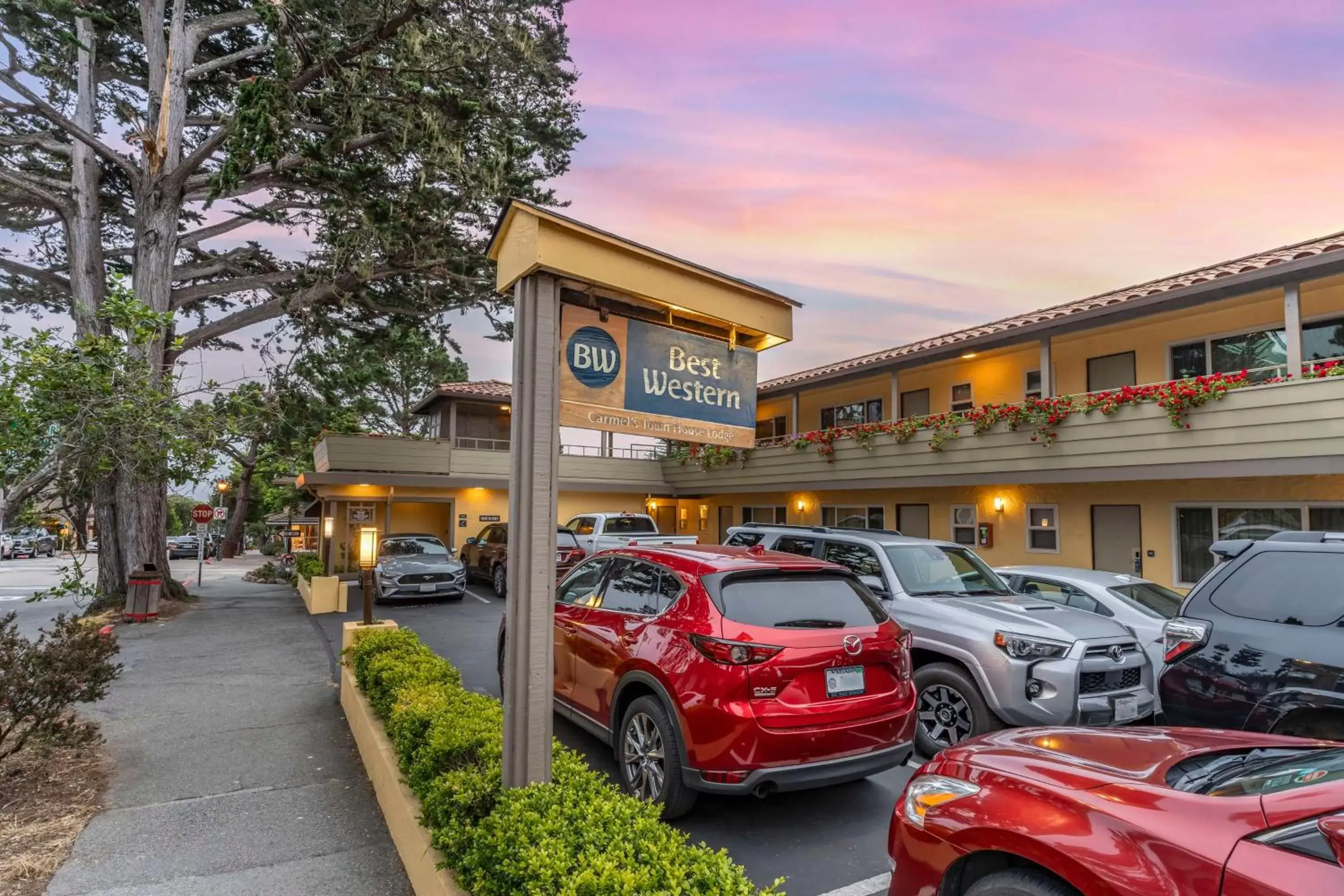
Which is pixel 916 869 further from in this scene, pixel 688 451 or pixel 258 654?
pixel 688 451

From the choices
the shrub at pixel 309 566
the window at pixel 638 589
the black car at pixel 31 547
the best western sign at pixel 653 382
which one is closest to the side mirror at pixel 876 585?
the window at pixel 638 589

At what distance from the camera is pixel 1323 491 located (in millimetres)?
10023

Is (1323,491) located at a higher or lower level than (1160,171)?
lower

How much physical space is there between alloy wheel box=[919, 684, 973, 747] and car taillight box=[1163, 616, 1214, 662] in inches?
55.2

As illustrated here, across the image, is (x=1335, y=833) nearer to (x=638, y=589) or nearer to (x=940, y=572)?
(x=638, y=589)

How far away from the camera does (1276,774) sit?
2.07m

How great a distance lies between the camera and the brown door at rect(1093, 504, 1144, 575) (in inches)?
Answer: 483

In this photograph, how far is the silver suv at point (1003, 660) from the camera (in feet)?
15.9

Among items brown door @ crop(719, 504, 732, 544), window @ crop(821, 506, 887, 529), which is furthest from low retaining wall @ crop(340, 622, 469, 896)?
brown door @ crop(719, 504, 732, 544)

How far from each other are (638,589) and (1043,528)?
39.7 feet

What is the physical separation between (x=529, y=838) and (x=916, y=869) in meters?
1.42

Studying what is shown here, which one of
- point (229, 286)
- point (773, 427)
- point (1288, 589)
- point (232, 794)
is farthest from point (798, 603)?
point (773, 427)

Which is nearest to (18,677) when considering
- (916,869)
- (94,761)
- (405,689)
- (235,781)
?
(94,761)

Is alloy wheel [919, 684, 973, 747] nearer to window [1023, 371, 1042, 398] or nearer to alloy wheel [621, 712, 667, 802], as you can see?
alloy wheel [621, 712, 667, 802]
